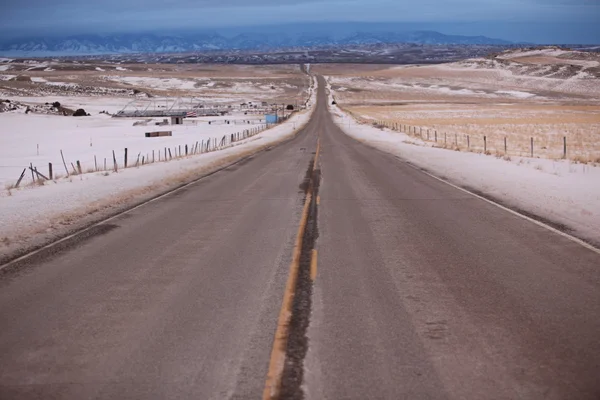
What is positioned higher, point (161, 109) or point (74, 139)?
point (161, 109)

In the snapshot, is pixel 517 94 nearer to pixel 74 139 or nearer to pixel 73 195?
pixel 74 139

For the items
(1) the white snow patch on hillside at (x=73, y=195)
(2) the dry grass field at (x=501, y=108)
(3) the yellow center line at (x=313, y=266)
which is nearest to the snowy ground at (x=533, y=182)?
(2) the dry grass field at (x=501, y=108)

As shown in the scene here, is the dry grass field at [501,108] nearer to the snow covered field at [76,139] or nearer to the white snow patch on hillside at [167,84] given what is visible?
the snow covered field at [76,139]

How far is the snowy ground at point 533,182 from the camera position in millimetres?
15141

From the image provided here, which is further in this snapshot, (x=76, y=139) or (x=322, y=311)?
(x=76, y=139)

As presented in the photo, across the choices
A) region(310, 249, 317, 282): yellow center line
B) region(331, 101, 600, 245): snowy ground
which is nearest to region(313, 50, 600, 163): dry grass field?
region(331, 101, 600, 245): snowy ground

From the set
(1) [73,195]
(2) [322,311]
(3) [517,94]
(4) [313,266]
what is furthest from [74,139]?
(3) [517,94]

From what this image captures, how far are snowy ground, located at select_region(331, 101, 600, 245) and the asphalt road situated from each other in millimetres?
1477

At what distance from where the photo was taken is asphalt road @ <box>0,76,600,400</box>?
19.4 feet

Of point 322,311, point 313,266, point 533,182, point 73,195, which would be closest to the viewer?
point 322,311

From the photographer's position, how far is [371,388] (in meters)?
5.70

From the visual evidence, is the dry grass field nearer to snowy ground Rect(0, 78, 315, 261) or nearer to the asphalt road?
snowy ground Rect(0, 78, 315, 261)

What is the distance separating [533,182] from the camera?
2164 centimetres

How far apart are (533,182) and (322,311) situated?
623 inches
